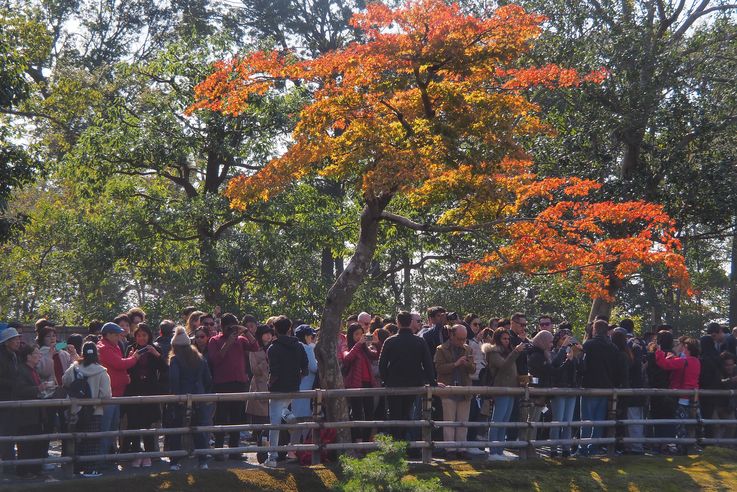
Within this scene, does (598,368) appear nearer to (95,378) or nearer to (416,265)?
(95,378)

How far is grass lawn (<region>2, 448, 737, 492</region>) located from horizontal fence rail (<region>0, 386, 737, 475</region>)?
0.85 ft

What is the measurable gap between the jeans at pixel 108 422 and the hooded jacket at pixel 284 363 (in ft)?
6.26

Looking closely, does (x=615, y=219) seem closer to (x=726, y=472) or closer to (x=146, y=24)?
(x=726, y=472)

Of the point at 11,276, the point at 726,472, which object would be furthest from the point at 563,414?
the point at 11,276

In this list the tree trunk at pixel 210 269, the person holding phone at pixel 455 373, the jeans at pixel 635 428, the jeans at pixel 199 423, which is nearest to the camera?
the jeans at pixel 199 423

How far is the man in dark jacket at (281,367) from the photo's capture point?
38.0 feet

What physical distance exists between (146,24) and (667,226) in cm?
2480

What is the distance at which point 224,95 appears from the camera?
44.3 feet

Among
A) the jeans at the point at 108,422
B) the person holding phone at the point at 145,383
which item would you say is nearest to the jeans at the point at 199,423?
the person holding phone at the point at 145,383

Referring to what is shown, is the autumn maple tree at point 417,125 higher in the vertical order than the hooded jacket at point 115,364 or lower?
higher

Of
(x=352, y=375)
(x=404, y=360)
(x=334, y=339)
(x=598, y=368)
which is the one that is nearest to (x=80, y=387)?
(x=334, y=339)

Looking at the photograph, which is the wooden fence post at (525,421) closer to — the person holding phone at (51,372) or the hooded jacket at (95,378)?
the hooded jacket at (95,378)

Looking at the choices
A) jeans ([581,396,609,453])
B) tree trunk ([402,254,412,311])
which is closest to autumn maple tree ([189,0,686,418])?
jeans ([581,396,609,453])

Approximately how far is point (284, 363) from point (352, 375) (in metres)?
1.54
